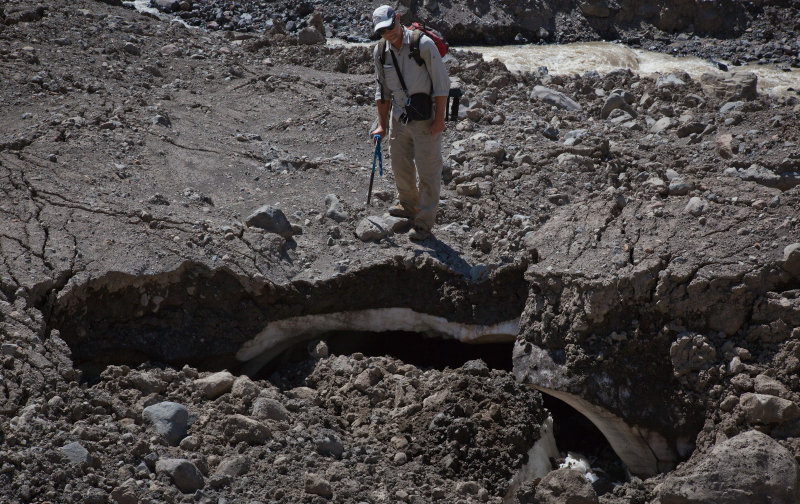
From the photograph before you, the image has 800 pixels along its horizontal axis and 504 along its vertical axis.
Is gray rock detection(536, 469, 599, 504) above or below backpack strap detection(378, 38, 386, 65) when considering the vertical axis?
below

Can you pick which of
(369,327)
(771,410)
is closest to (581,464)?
(771,410)

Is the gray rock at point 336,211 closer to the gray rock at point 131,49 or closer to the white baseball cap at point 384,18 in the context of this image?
the white baseball cap at point 384,18

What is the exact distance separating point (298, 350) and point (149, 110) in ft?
9.47

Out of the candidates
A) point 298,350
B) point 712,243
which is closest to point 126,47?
point 298,350

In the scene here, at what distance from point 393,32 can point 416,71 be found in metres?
0.29

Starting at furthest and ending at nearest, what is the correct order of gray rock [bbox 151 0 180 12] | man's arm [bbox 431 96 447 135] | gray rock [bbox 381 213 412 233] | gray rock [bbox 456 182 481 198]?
gray rock [bbox 151 0 180 12], gray rock [bbox 456 182 481 198], gray rock [bbox 381 213 412 233], man's arm [bbox 431 96 447 135]

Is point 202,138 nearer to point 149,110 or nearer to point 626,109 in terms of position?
point 149,110

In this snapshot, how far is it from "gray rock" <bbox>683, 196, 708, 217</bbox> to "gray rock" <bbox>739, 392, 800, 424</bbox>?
1228mm

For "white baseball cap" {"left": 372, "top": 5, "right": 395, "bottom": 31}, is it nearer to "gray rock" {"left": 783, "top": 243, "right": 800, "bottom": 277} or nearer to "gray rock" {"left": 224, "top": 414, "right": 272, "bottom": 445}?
"gray rock" {"left": 224, "top": 414, "right": 272, "bottom": 445}

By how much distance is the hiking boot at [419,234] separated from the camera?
17.6ft

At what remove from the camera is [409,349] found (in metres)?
5.48

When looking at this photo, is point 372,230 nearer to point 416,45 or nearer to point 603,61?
point 416,45

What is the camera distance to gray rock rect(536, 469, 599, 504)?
369 cm

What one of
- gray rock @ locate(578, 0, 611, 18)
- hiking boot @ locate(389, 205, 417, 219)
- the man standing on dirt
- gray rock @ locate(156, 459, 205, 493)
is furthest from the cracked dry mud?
gray rock @ locate(578, 0, 611, 18)
